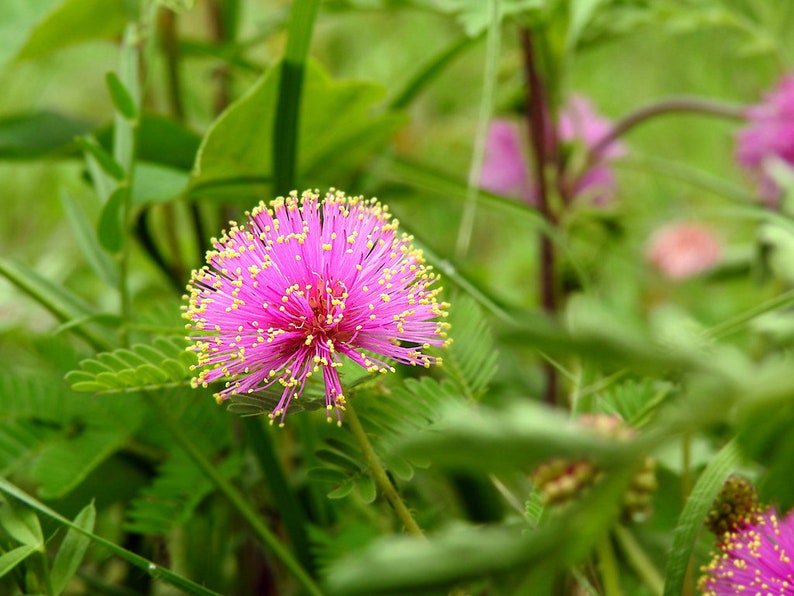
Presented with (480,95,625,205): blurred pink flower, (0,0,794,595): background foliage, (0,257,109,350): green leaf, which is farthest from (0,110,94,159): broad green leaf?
(480,95,625,205): blurred pink flower

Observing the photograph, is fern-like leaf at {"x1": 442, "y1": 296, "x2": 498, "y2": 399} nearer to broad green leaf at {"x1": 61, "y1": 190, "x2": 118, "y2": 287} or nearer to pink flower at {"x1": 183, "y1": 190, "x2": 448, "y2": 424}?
pink flower at {"x1": 183, "y1": 190, "x2": 448, "y2": 424}

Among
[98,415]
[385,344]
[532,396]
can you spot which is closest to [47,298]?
[98,415]

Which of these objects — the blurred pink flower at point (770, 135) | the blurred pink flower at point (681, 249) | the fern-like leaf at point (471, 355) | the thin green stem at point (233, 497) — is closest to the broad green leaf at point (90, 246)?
the thin green stem at point (233, 497)

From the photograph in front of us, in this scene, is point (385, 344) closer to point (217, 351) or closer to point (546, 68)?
point (217, 351)

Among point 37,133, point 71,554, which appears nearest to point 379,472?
point 71,554

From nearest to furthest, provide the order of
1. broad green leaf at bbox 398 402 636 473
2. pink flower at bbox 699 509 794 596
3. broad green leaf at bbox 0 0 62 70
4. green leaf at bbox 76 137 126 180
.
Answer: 1. broad green leaf at bbox 398 402 636 473
2. pink flower at bbox 699 509 794 596
3. green leaf at bbox 76 137 126 180
4. broad green leaf at bbox 0 0 62 70

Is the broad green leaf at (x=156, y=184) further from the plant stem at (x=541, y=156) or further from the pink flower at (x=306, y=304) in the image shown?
the plant stem at (x=541, y=156)
